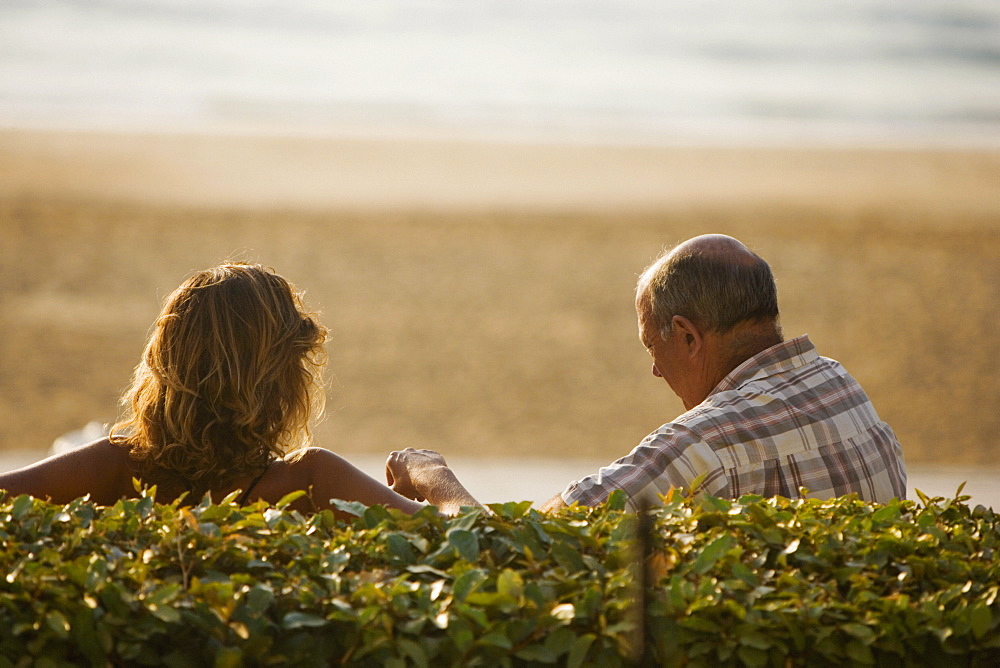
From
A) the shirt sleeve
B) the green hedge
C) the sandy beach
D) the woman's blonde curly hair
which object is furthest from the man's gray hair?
the sandy beach

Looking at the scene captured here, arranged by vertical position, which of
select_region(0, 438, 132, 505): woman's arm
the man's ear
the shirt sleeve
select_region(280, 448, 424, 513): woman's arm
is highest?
the man's ear

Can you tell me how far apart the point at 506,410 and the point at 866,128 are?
61.2 feet

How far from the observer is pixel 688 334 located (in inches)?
119

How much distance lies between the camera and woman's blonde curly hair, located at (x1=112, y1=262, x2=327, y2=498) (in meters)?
2.44

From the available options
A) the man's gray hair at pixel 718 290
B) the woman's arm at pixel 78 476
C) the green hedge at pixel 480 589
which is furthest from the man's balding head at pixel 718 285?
the woman's arm at pixel 78 476

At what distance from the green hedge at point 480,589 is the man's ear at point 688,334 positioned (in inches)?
45.9

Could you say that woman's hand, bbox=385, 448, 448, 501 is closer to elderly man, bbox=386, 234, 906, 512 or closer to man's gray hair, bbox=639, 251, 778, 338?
elderly man, bbox=386, 234, 906, 512

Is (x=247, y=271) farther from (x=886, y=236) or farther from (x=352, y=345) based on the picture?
(x=886, y=236)

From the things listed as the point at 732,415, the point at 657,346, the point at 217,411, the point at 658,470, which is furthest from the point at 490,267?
the point at 217,411

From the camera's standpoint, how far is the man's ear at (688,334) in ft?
9.88

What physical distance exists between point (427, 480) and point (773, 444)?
862 millimetres

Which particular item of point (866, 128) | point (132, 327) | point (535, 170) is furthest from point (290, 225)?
point (866, 128)

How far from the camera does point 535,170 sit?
20266 millimetres

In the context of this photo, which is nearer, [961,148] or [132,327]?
[132,327]
